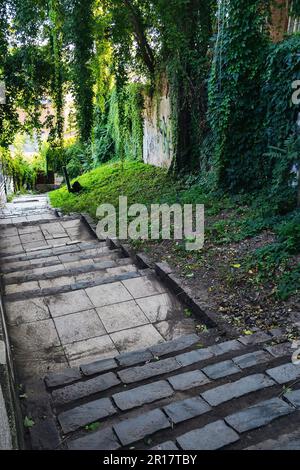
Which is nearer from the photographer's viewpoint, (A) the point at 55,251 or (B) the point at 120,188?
(A) the point at 55,251

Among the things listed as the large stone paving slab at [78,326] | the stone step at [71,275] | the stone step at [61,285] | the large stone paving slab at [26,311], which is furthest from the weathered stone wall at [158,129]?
the large stone paving slab at [78,326]

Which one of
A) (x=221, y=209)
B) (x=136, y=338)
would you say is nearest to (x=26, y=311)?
(x=136, y=338)

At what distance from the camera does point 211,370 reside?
9.09 ft

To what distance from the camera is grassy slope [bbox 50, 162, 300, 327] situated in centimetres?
405

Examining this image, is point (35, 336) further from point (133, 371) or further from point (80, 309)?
point (133, 371)

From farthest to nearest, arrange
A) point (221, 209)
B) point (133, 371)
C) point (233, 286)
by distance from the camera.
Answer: point (221, 209) → point (233, 286) → point (133, 371)

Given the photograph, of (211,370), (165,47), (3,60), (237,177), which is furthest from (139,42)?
(211,370)

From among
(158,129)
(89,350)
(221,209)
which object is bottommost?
(89,350)

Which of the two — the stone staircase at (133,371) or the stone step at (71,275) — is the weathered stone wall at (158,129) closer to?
the stone step at (71,275)

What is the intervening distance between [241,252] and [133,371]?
109 inches

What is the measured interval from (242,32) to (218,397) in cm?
661

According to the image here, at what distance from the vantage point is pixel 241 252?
5078 mm

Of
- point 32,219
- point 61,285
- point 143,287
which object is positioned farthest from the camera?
point 32,219

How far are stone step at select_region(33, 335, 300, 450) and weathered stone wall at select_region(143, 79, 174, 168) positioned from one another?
8.38 metres
